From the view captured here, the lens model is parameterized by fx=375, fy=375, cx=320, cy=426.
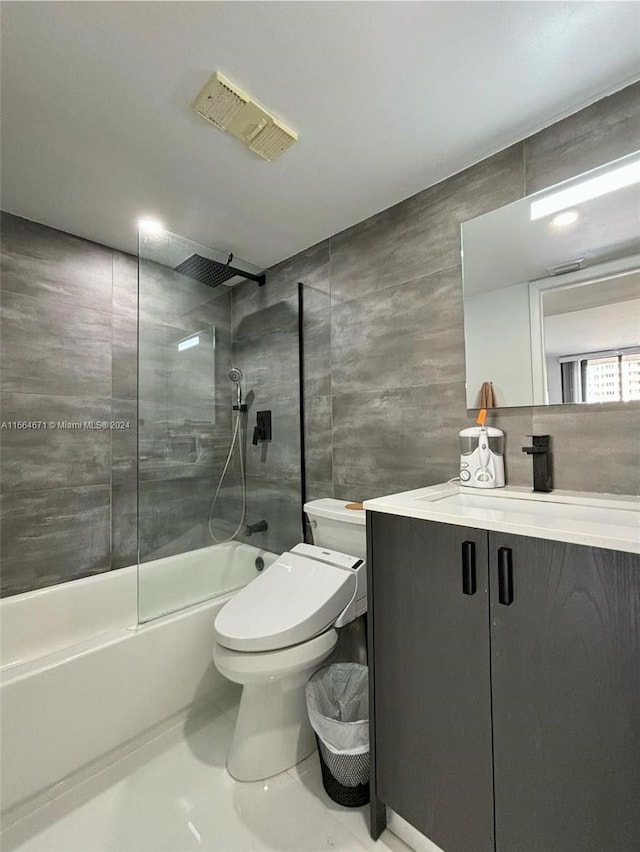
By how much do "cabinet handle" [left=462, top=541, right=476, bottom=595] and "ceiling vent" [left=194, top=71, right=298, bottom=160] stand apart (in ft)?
4.73

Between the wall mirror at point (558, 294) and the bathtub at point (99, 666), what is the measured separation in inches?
60.7

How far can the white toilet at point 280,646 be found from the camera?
1.25 m

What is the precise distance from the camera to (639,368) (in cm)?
110

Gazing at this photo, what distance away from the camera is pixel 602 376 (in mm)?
1164

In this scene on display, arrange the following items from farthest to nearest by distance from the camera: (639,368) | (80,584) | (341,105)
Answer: (80,584)
(341,105)
(639,368)

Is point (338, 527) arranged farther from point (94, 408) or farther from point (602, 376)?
point (94, 408)

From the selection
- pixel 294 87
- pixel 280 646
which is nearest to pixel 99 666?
pixel 280 646

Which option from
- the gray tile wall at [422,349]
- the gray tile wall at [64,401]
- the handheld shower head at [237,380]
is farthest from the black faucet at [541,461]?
the gray tile wall at [64,401]

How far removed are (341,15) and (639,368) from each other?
1.24 meters

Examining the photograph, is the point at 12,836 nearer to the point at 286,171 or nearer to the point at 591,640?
the point at 591,640

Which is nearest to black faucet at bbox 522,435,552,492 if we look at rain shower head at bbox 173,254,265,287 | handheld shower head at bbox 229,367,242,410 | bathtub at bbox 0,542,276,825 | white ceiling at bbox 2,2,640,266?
white ceiling at bbox 2,2,640,266

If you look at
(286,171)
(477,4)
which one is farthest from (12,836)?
(477,4)

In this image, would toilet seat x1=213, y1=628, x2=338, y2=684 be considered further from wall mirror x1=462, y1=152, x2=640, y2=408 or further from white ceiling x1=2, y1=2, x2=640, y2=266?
white ceiling x1=2, y1=2, x2=640, y2=266

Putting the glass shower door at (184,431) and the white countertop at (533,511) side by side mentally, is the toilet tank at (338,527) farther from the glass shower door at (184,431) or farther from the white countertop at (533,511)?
the glass shower door at (184,431)
